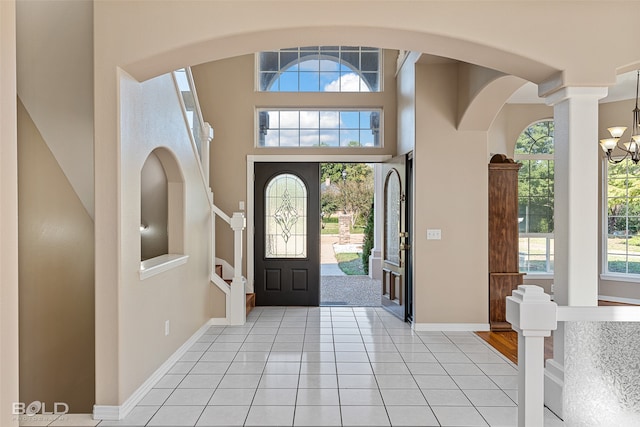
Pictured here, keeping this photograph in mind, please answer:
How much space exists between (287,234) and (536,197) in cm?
387

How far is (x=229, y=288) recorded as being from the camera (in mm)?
5215

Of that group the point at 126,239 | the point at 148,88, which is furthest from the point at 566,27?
the point at 126,239

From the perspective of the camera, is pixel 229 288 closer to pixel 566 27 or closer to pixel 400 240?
pixel 400 240

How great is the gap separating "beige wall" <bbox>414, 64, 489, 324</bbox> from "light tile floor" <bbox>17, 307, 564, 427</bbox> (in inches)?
14.8

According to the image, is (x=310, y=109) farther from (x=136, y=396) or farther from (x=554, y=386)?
(x=554, y=386)

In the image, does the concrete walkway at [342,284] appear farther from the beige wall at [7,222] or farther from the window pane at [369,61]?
the beige wall at [7,222]

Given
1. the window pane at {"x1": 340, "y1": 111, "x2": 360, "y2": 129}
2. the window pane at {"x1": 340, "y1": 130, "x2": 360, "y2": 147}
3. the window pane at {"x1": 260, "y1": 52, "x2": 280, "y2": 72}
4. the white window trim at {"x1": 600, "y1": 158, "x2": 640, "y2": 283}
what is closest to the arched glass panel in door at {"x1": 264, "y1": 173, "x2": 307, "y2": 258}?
the window pane at {"x1": 340, "y1": 130, "x2": 360, "y2": 147}

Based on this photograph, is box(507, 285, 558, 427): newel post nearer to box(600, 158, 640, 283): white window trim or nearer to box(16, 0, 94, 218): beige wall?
box(16, 0, 94, 218): beige wall

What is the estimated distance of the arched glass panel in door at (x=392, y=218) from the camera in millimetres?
5691

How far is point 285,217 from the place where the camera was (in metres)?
6.36

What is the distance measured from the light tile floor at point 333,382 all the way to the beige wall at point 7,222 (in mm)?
1219

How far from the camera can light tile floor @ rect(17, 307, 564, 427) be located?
2822 mm

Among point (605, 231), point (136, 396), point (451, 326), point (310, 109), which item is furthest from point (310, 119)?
point (605, 231)

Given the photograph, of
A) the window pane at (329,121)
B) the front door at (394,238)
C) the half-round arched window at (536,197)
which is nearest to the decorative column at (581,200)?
the front door at (394,238)
